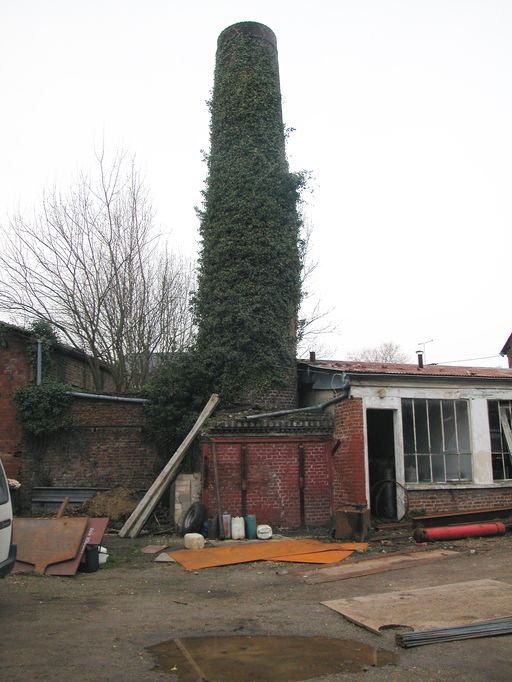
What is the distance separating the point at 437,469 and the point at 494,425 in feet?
6.02

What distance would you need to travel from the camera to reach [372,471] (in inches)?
543

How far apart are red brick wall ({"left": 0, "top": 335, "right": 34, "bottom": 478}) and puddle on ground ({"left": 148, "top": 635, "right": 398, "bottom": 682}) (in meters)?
11.8

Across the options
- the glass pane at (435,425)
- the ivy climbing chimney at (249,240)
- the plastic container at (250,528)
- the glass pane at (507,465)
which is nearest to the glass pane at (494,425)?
the glass pane at (507,465)

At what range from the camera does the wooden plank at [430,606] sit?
6.15m

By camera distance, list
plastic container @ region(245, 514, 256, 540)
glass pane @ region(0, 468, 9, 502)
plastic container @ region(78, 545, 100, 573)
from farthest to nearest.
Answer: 1. plastic container @ region(245, 514, 256, 540)
2. plastic container @ region(78, 545, 100, 573)
3. glass pane @ region(0, 468, 9, 502)

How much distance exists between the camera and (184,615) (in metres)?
6.71

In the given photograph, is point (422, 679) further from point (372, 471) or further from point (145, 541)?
point (372, 471)

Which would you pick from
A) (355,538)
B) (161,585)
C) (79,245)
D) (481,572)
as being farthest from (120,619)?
(79,245)

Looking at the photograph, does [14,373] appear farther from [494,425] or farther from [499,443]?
[499,443]

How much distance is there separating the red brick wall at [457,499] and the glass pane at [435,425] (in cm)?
95

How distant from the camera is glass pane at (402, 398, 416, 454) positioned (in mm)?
12820

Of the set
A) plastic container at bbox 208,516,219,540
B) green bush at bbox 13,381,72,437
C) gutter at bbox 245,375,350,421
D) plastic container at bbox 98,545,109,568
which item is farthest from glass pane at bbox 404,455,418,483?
green bush at bbox 13,381,72,437

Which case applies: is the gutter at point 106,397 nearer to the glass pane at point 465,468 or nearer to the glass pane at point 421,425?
the glass pane at point 421,425

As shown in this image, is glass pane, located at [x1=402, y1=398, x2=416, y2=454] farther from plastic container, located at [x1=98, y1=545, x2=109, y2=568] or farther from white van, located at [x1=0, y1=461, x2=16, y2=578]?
white van, located at [x1=0, y1=461, x2=16, y2=578]
